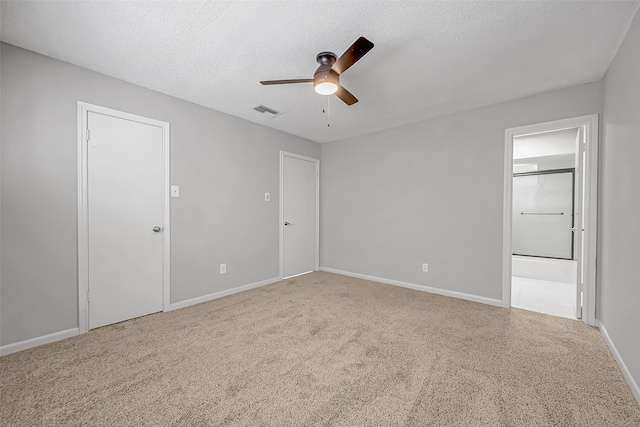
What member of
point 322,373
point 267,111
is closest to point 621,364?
point 322,373

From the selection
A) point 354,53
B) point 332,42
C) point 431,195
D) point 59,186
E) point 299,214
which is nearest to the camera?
point 354,53

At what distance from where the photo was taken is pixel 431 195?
12.1 feet

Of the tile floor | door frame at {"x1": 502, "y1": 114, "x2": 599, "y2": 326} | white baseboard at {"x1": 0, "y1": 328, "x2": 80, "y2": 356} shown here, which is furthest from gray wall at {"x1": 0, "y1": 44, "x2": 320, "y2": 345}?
the tile floor

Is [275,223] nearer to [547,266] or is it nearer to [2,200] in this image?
[2,200]

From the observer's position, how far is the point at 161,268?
2.93 m

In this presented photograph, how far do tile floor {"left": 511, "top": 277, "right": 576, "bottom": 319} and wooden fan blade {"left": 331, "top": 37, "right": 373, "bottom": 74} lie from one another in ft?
10.9

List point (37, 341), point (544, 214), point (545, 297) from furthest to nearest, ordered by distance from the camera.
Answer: point (544, 214) → point (545, 297) → point (37, 341)

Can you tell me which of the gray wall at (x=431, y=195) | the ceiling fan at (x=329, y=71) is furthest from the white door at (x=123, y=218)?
the gray wall at (x=431, y=195)

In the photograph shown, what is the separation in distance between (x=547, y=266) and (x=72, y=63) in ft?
23.6

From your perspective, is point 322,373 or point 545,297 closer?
point 322,373

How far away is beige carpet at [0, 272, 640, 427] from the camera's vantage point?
1470mm

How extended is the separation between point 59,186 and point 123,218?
541 millimetres

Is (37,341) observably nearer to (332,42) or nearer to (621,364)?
(332,42)

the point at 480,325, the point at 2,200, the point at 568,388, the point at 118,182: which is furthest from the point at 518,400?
the point at 2,200
